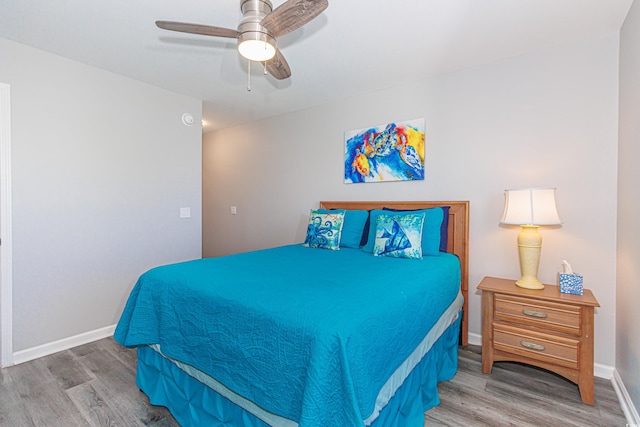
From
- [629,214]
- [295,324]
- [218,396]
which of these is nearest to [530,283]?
[629,214]

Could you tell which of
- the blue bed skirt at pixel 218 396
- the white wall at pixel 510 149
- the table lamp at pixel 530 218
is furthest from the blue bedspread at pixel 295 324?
the white wall at pixel 510 149

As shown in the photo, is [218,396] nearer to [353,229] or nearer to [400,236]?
[400,236]

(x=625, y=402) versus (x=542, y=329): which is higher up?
(x=542, y=329)

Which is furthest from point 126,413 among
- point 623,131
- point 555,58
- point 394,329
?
point 555,58

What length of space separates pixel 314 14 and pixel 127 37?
1.61 metres

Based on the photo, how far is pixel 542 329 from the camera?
77.6 inches

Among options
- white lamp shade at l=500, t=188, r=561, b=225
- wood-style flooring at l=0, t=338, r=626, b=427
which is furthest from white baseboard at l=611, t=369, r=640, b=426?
white lamp shade at l=500, t=188, r=561, b=225

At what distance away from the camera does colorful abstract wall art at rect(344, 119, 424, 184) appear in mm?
2900

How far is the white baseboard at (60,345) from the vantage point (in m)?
2.29

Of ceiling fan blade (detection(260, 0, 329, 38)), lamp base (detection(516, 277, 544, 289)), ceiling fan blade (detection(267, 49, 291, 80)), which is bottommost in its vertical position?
lamp base (detection(516, 277, 544, 289))

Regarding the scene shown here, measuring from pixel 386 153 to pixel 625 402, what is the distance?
242cm

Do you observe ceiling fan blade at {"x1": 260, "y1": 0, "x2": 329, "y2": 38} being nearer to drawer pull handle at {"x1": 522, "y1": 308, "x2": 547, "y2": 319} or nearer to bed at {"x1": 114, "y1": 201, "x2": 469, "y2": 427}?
bed at {"x1": 114, "y1": 201, "x2": 469, "y2": 427}

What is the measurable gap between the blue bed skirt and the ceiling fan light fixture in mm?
1776

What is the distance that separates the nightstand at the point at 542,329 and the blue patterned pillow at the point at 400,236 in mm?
562
